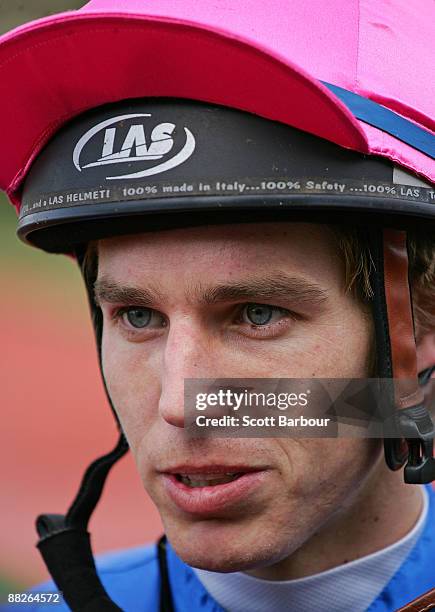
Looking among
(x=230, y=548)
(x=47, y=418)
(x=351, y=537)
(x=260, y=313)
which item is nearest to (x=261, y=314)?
(x=260, y=313)

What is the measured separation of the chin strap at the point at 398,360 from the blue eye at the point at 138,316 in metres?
0.39

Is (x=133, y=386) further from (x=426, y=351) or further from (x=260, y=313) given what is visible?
(x=426, y=351)

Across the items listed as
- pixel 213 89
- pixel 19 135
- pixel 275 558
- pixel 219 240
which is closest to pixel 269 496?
pixel 275 558

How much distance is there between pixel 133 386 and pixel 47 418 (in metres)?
5.26

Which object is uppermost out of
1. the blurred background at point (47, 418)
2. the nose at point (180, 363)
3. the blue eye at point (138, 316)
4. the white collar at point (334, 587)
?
the blurred background at point (47, 418)

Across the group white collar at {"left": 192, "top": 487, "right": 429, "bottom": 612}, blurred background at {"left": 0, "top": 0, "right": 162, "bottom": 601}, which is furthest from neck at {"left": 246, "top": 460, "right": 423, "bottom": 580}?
blurred background at {"left": 0, "top": 0, "right": 162, "bottom": 601}

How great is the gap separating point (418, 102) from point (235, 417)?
0.60m

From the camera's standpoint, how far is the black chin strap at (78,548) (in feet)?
6.41

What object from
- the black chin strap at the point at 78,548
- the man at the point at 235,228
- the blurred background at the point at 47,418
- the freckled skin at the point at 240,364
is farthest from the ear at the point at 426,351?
the blurred background at the point at 47,418

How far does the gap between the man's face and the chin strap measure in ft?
0.13

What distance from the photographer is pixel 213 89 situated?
1.53m

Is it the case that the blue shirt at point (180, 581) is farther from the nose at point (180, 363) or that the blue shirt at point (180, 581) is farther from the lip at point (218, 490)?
the nose at point (180, 363)

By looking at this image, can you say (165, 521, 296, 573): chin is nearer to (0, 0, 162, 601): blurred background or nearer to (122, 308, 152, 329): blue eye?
(122, 308, 152, 329): blue eye

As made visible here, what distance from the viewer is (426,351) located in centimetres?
185
